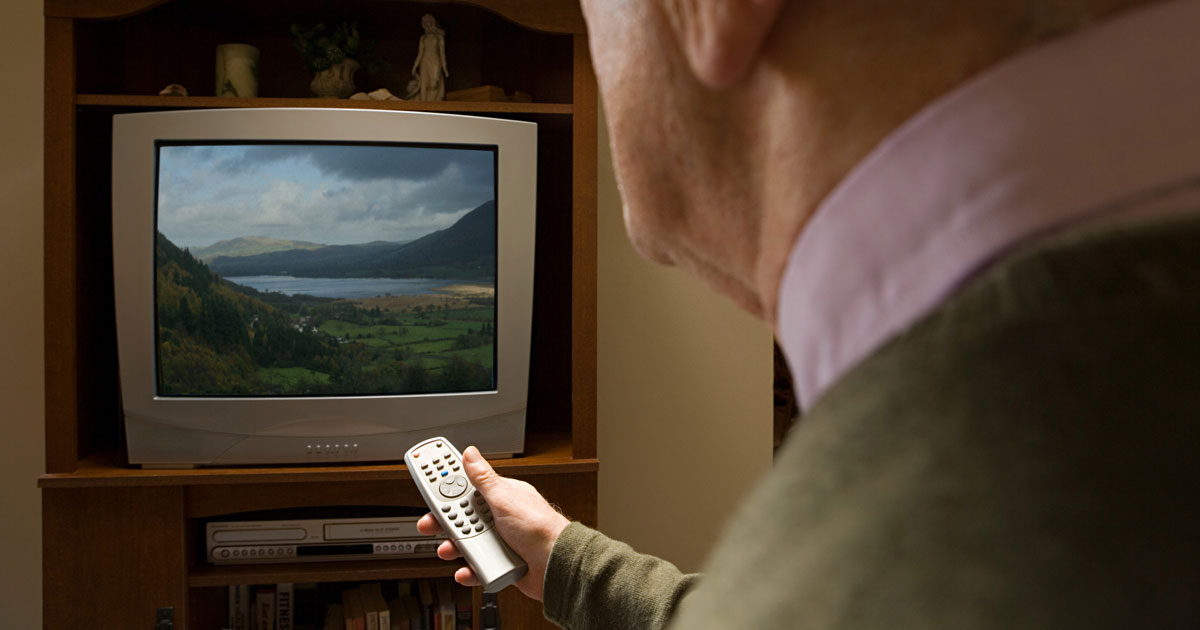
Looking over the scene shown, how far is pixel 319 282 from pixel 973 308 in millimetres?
1835

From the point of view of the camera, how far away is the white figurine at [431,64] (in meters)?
1.99

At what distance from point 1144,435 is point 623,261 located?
7.60 feet

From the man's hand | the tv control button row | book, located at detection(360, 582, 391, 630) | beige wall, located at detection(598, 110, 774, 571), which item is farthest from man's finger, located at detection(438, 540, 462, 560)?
beige wall, located at detection(598, 110, 774, 571)

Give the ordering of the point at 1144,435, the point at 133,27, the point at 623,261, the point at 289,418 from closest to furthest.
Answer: the point at 1144,435 → the point at 289,418 → the point at 133,27 → the point at 623,261

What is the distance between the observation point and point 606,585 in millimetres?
902

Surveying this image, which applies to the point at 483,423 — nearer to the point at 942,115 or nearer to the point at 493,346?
the point at 493,346

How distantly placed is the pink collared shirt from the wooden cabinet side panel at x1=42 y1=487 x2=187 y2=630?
6.15ft

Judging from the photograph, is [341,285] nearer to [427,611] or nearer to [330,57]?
[330,57]

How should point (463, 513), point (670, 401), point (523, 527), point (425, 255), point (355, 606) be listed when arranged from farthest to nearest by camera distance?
point (670, 401), point (355, 606), point (425, 255), point (463, 513), point (523, 527)

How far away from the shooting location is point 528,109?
1.92 metres

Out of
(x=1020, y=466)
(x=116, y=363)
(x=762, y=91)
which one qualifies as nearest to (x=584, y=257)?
(x=116, y=363)

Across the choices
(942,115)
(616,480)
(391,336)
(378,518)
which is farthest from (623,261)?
(942,115)

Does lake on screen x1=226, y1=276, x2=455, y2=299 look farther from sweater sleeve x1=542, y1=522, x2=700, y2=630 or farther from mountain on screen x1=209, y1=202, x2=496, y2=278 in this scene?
sweater sleeve x1=542, y1=522, x2=700, y2=630

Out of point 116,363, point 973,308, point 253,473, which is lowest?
point 253,473
